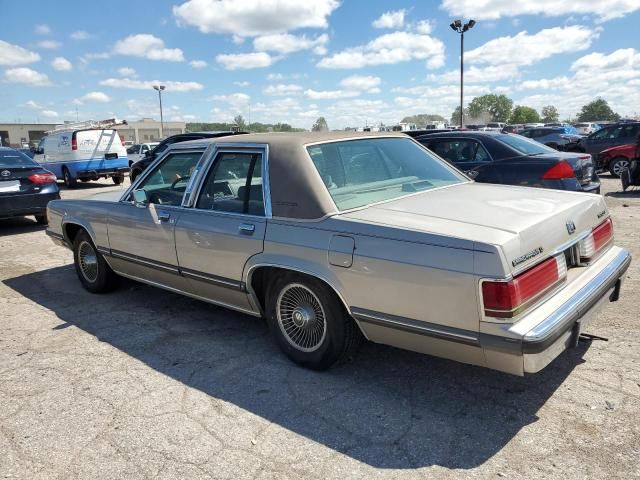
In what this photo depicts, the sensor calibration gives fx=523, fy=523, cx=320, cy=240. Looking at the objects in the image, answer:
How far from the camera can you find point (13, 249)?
785cm

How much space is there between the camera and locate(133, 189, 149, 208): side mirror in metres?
4.44

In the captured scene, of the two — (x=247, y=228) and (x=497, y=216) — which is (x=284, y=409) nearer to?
(x=247, y=228)

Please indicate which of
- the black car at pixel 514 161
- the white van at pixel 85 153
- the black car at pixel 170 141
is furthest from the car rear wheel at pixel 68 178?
the black car at pixel 514 161

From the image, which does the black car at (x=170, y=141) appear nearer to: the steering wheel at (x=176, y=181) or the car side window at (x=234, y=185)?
the steering wheel at (x=176, y=181)

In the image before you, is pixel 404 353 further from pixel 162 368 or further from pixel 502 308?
pixel 162 368

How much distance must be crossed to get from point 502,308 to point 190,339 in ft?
8.47

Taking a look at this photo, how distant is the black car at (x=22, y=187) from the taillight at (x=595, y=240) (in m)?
8.72

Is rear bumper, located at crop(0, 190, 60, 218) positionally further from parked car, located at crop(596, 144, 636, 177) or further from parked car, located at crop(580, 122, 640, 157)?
parked car, located at crop(580, 122, 640, 157)

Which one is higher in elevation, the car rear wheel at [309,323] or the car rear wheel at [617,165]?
the car rear wheel at [617,165]

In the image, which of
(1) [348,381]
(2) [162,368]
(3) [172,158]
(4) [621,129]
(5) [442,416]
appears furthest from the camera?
(4) [621,129]

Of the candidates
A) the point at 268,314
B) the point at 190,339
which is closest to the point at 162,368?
the point at 190,339

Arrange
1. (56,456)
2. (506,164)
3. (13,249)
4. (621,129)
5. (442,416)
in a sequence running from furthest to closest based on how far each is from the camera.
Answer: (621,129) < (13,249) < (506,164) < (442,416) < (56,456)

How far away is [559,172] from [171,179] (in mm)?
4948

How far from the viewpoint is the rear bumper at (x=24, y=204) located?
28.6 feet
